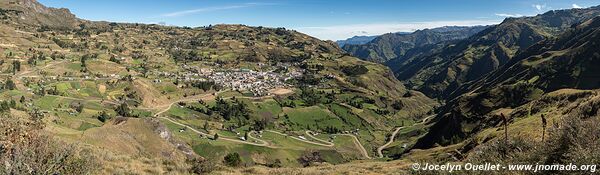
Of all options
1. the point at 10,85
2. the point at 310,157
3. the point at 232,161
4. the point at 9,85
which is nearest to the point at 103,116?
the point at 10,85

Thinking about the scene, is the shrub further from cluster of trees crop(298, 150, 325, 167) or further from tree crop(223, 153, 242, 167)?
cluster of trees crop(298, 150, 325, 167)

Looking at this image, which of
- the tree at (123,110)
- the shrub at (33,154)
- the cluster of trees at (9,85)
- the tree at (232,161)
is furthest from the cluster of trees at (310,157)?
the shrub at (33,154)

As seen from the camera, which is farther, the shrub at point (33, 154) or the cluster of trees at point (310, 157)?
the cluster of trees at point (310, 157)

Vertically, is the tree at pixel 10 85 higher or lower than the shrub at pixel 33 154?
lower

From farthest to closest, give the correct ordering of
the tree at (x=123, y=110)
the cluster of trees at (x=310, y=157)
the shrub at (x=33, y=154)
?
the cluster of trees at (x=310, y=157) → the tree at (x=123, y=110) → the shrub at (x=33, y=154)

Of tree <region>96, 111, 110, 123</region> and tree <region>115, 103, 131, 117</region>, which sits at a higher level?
tree <region>96, 111, 110, 123</region>

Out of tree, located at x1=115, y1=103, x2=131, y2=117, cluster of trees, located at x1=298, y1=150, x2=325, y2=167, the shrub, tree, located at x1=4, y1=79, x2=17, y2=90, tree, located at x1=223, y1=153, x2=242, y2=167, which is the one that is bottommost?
cluster of trees, located at x1=298, y1=150, x2=325, y2=167

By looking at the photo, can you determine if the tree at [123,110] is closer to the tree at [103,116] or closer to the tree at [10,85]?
the tree at [103,116]

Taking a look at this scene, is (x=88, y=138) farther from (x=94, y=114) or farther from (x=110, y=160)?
(x=94, y=114)

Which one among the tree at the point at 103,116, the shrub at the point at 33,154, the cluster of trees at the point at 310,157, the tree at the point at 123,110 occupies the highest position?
the shrub at the point at 33,154

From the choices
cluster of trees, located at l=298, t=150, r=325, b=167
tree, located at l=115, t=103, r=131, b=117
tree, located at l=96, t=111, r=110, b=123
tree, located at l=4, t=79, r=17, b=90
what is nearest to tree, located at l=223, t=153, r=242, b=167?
tree, located at l=96, t=111, r=110, b=123

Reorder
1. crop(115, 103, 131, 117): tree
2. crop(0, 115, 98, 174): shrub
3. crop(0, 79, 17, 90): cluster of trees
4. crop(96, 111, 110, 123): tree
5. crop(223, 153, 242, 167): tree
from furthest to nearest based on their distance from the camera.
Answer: crop(115, 103, 131, 117): tree → crop(0, 79, 17, 90): cluster of trees → crop(96, 111, 110, 123): tree → crop(223, 153, 242, 167): tree → crop(0, 115, 98, 174): shrub

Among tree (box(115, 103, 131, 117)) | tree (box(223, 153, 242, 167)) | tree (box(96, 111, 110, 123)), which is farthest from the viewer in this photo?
tree (box(115, 103, 131, 117))
